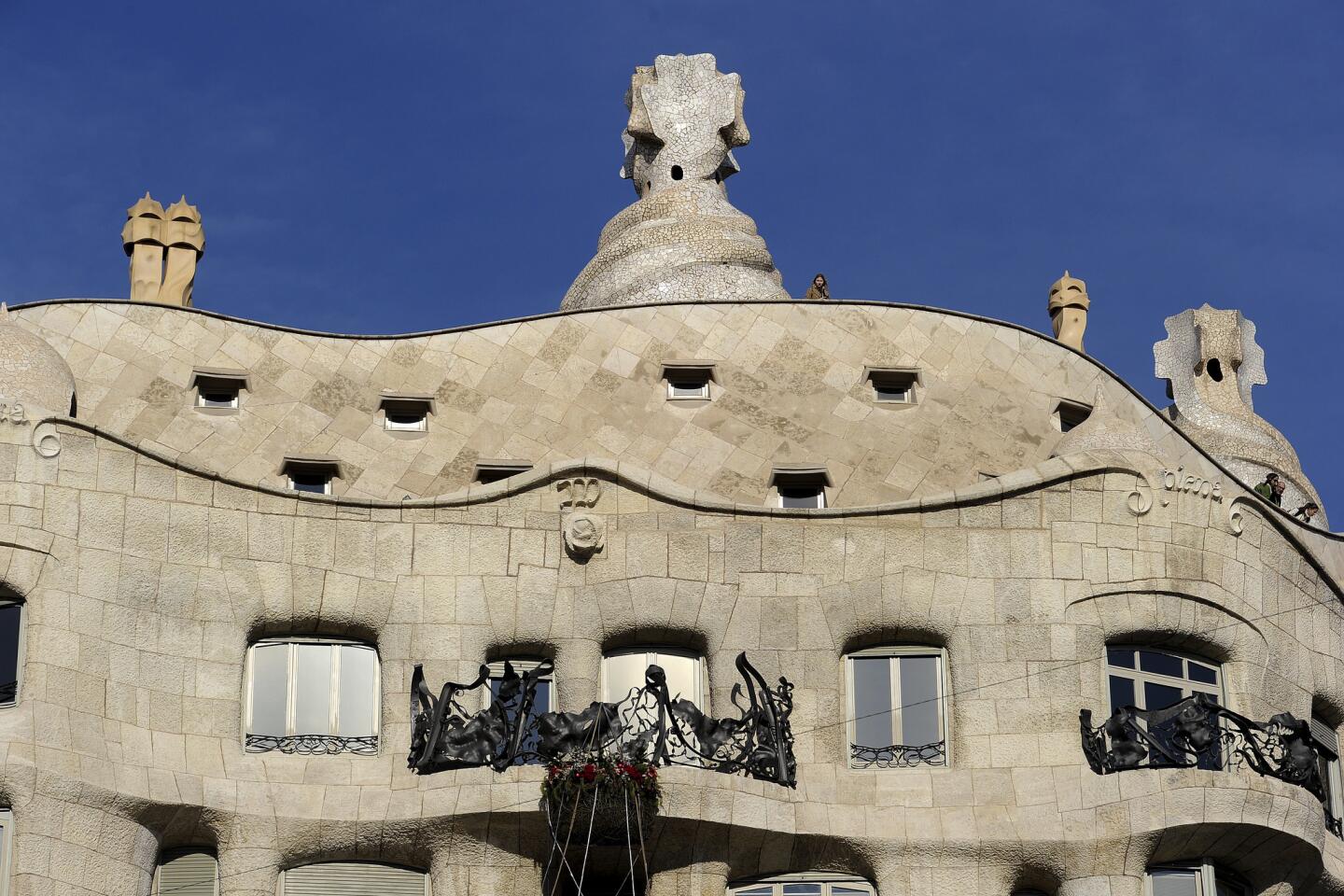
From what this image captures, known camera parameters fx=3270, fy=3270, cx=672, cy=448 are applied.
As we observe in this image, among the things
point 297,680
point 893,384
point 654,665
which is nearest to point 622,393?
point 893,384

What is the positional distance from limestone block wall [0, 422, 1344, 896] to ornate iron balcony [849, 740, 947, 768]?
0.16 metres

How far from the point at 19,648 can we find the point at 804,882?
927cm

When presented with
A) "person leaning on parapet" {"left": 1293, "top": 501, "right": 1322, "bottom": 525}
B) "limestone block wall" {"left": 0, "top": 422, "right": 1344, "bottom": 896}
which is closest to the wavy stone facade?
"limestone block wall" {"left": 0, "top": 422, "right": 1344, "bottom": 896}

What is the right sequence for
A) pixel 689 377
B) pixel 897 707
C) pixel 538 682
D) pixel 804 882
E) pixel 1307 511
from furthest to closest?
pixel 1307 511, pixel 689 377, pixel 897 707, pixel 538 682, pixel 804 882

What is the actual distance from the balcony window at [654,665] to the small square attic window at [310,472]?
5.06 m

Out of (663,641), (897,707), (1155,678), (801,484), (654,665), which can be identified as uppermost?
(801,484)

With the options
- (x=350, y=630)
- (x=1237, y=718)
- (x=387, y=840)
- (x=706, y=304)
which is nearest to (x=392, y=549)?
(x=350, y=630)

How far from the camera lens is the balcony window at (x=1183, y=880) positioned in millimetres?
37375

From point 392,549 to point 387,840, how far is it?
3.66 meters

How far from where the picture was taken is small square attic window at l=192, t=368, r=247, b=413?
42469 mm

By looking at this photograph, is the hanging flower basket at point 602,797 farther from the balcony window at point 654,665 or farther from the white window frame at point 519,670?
the balcony window at point 654,665

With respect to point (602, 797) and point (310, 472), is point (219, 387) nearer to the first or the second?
point (310, 472)

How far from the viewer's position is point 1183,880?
37.5m

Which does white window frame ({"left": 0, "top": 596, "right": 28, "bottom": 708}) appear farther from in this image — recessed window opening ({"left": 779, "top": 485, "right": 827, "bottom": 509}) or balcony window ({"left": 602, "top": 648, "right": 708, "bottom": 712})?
recessed window opening ({"left": 779, "top": 485, "right": 827, "bottom": 509})
